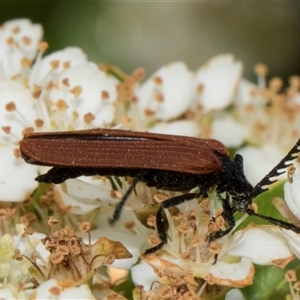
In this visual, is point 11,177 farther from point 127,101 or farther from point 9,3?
point 9,3

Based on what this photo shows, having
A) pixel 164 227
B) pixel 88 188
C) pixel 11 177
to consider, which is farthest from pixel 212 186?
pixel 11 177

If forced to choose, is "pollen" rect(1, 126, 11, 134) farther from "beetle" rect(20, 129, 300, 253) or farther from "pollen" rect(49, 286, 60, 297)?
"pollen" rect(49, 286, 60, 297)

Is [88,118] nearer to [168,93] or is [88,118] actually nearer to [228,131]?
[168,93]

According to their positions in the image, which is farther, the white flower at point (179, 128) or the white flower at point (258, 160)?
the white flower at point (258, 160)

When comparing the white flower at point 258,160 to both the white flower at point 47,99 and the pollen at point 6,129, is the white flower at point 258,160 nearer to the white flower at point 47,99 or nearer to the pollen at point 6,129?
the white flower at point 47,99

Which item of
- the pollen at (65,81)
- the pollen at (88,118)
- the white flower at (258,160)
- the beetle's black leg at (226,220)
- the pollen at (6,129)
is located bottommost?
the white flower at (258,160)

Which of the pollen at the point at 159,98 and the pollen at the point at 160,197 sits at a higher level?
the pollen at the point at 159,98

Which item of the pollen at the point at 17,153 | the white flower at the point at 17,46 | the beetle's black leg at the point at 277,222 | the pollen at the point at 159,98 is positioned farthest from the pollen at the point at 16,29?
the beetle's black leg at the point at 277,222
